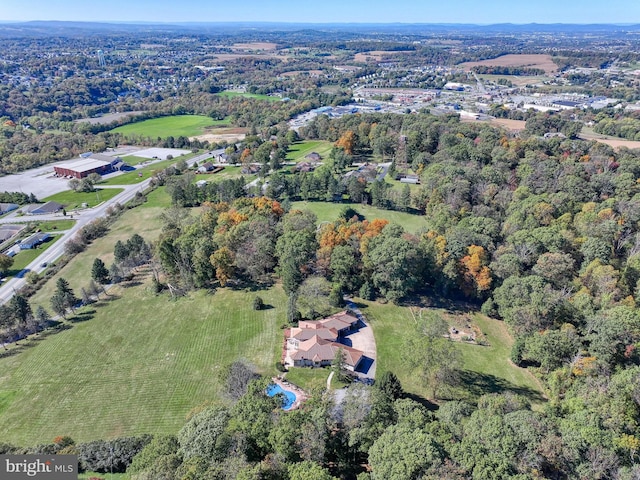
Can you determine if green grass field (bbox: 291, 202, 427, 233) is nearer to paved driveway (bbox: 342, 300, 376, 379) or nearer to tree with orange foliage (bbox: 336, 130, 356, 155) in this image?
tree with orange foliage (bbox: 336, 130, 356, 155)

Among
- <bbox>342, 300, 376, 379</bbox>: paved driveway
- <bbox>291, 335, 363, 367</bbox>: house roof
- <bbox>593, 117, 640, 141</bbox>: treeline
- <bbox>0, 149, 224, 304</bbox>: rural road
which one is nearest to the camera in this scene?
<bbox>342, 300, 376, 379</bbox>: paved driveway

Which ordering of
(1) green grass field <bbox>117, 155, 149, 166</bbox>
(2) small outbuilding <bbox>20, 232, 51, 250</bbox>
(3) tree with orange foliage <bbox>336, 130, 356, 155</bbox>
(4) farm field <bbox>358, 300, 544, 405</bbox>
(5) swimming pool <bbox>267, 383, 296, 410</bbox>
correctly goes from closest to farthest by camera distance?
(5) swimming pool <bbox>267, 383, 296, 410</bbox>, (4) farm field <bbox>358, 300, 544, 405</bbox>, (2) small outbuilding <bbox>20, 232, 51, 250</bbox>, (3) tree with orange foliage <bbox>336, 130, 356, 155</bbox>, (1) green grass field <bbox>117, 155, 149, 166</bbox>

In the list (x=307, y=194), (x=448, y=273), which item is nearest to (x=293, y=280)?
(x=448, y=273)

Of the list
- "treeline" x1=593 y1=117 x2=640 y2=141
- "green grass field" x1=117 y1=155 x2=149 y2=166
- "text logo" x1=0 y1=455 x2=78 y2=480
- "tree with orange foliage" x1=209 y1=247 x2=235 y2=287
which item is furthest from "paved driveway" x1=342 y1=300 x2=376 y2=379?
"treeline" x1=593 y1=117 x2=640 y2=141

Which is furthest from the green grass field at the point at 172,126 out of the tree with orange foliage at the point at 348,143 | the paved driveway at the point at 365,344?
the paved driveway at the point at 365,344

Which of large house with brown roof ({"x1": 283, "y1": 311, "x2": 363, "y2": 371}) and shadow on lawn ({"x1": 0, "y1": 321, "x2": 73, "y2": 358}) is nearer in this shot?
large house with brown roof ({"x1": 283, "y1": 311, "x2": 363, "y2": 371})

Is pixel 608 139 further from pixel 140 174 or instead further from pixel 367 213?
pixel 140 174
